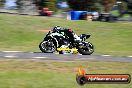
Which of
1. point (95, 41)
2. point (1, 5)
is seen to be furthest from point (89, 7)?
point (95, 41)

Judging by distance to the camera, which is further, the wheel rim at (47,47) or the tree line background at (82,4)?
the tree line background at (82,4)

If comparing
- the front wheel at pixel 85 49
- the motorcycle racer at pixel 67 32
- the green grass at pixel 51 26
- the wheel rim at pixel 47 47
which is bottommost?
the green grass at pixel 51 26

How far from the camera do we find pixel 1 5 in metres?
70.6

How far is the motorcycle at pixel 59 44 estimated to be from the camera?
22953mm

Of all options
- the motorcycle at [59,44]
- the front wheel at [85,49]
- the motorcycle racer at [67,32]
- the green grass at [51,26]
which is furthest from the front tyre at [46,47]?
the green grass at [51,26]

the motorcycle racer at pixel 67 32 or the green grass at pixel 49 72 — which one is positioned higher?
the motorcycle racer at pixel 67 32

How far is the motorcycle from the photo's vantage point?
904 inches

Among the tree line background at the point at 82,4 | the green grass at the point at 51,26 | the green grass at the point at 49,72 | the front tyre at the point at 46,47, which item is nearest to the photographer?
the green grass at the point at 49,72

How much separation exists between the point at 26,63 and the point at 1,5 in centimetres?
5382

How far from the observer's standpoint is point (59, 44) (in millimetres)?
23266

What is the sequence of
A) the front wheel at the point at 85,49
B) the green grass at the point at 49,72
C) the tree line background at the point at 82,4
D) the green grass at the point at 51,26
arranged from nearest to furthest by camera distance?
the green grass at the point at 49,72
the front wheel at the point at 85,49
the green grass at the point at 51,26
the tree line background at the point at 82,4

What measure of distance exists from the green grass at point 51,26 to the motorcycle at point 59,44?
7372 mm

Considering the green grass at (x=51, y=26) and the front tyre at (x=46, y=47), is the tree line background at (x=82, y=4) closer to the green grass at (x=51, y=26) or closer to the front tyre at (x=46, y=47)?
the green grass at (x=51, y=26)

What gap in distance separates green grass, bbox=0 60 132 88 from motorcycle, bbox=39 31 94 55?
12.5 feet
